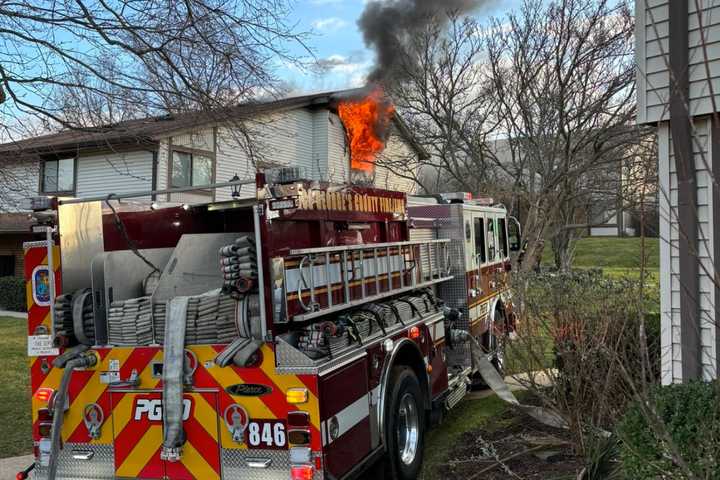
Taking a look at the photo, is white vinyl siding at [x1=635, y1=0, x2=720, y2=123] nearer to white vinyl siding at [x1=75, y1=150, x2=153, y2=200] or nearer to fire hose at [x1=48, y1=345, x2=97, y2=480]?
fire hose at [x1=48, y1=345, x2=97, y2=480]

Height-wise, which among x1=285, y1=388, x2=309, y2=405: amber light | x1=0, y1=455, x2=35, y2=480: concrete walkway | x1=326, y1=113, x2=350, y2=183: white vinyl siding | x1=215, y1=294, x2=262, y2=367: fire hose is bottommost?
x1=0, y1=455, x2=35, y2=480: concrete walkway

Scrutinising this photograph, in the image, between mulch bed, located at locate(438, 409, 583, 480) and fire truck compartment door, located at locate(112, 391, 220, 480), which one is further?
mulch bed, located at locate(438, 409, 583, 480)

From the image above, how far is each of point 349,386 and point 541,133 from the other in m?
11.2

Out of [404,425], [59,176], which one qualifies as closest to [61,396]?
[404,425]

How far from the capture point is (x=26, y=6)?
6965 millimetres

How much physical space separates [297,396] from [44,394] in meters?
2.01

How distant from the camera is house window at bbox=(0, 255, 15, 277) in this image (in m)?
21.6

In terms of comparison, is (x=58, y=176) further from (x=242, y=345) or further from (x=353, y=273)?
(x=242, y=345)

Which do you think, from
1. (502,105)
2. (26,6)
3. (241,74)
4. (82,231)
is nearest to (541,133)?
(502,105)

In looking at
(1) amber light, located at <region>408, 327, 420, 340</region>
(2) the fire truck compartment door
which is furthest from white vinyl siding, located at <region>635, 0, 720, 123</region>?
(2) the fire truck compartment door

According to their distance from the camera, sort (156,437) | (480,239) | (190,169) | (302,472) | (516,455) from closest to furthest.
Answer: (302,472) → (156,437) → (516,455) → (480,239) → (190,169)

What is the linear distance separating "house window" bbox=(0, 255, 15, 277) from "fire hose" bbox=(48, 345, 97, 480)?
64.7 feet

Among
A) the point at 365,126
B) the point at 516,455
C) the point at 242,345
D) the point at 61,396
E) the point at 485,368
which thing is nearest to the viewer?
the point at 242,345

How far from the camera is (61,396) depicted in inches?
168
